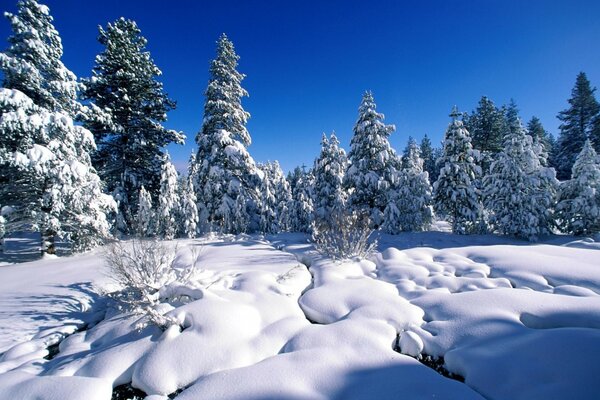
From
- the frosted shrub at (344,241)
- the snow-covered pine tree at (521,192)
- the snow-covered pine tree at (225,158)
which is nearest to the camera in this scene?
the frosted shrub at (344,241)

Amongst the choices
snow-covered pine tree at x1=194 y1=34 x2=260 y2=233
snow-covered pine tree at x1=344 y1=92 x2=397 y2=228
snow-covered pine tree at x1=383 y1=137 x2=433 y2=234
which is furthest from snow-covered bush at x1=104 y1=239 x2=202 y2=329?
snow-covered pine tree at x1=383 y1=137 x2=433 y2=234

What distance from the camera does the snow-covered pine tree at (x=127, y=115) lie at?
43.2 feet

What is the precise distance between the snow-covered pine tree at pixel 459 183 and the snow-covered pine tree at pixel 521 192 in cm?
99

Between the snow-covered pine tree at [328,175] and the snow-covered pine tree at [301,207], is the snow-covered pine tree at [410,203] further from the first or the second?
the snow-covered pine tree at [301,207]

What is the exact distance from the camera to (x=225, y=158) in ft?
49.0

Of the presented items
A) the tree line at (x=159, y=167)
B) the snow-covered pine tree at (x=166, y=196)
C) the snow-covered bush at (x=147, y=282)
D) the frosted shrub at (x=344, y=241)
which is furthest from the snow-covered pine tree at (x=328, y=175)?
the snow-covered bush at (x=147, y=282)

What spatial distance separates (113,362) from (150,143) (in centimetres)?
1375

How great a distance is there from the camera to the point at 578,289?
13.6 feet

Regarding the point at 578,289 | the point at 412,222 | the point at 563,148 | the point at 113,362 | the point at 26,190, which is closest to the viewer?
the point at 113,362

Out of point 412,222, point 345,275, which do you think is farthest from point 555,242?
point 345,275

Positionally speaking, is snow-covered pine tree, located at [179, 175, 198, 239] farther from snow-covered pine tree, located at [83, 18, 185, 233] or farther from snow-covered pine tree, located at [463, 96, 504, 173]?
snow-covered pine tree, located at [463, 96, 504, 173]

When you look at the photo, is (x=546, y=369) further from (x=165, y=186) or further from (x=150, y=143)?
(x=165, y=186)

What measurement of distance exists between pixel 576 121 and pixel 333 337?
3797cm

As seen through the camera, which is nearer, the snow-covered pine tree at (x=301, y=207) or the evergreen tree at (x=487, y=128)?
the snow-covered pine tree at (x=301, y=207)
